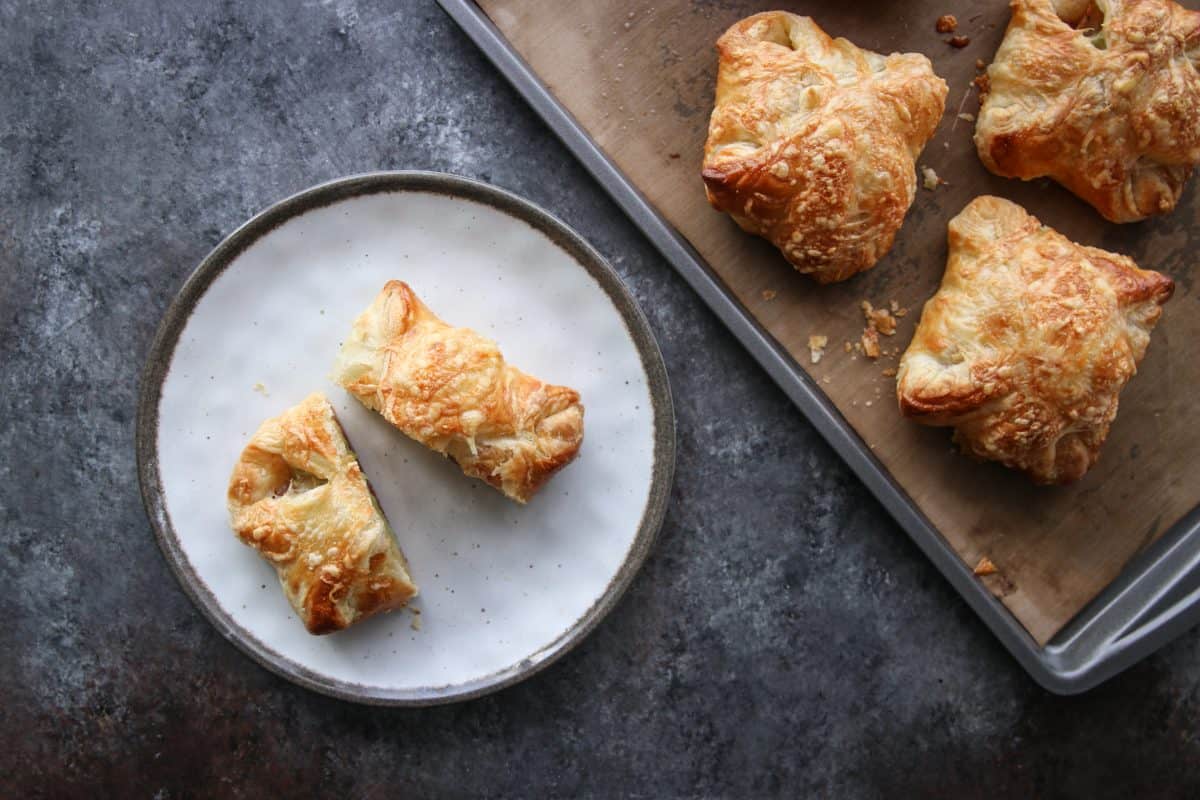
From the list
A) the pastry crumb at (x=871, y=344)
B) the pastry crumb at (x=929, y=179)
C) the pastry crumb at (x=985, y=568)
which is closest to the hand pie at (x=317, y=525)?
the pastry crumb at (x=871, y=344)

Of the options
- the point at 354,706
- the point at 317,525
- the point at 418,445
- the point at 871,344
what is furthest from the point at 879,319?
the point at 354,706

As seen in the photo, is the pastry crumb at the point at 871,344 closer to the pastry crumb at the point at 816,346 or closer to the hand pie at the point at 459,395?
the pastry crumb at the point at 816,346

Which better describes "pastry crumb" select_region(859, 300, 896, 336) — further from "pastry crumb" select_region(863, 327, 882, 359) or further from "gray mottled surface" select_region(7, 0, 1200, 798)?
"gray mottled surface" select_region(7, 0, 1200, 798)

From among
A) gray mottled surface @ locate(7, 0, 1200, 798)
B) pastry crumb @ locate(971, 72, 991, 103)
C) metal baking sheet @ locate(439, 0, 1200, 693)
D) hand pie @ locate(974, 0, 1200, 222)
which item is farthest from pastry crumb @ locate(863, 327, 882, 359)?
pastry crumb @ locate(971, 72, 991, 103)

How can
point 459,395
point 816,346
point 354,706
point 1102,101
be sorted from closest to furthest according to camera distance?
point 459,395, point 1102,101, point 816,346, point 354,706

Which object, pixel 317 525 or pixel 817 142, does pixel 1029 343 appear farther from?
pixel 317 525

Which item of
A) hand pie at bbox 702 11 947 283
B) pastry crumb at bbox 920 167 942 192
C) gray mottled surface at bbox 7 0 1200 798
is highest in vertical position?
hand pie at bbox 702 11 947 283

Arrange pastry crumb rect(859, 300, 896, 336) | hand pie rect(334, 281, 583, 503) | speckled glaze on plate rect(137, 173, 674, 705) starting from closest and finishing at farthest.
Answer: hand pie rect(334, 281, 583, 503), speckled glaze on plate rect(137, 173, 674, 705), pastry crumb rect(859, 300, 896, 336)
